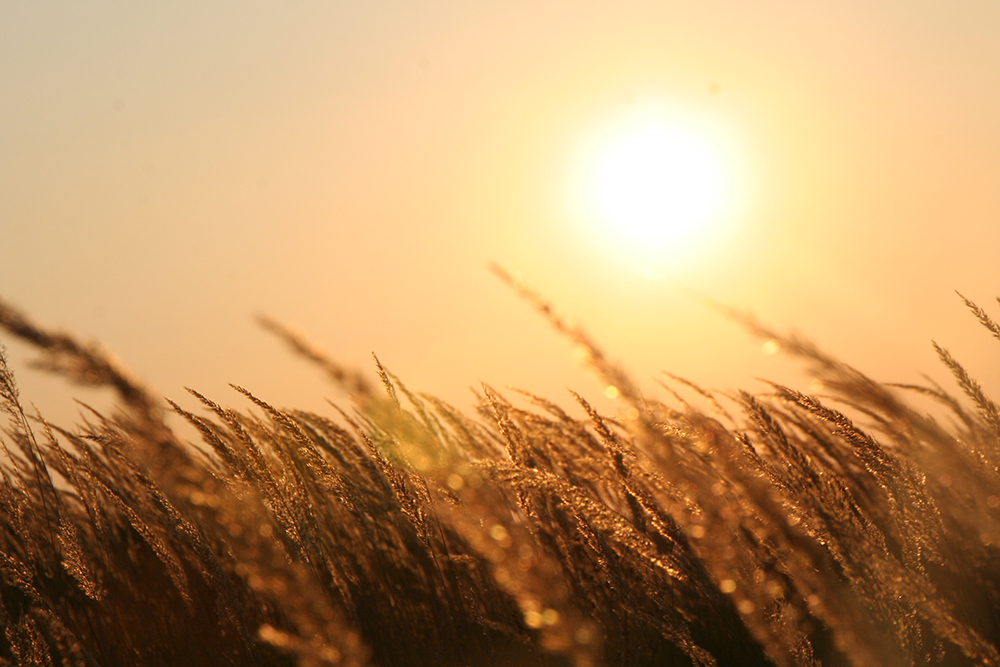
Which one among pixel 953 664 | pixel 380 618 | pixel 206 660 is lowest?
pixel 206 660

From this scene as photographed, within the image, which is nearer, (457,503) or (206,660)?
(457,503)

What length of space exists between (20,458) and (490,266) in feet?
6.89

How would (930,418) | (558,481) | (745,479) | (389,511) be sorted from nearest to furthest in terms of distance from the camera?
(558,481) < (745,479) < (930,418) < (389,511)

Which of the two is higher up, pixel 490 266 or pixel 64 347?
pixel 490 266

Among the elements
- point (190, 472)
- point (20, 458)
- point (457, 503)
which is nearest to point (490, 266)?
point (457, 503)

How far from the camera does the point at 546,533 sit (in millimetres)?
1723

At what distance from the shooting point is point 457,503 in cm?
155

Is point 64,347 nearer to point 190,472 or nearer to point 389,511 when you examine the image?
point 190,472

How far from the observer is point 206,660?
1.79m

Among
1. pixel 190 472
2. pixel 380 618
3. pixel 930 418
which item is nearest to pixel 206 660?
pixel 380 618

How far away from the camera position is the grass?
126cm

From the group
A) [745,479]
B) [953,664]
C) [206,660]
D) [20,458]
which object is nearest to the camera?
[953,664]

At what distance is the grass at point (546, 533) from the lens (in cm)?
126

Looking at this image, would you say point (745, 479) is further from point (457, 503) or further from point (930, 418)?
point (930, 418)
